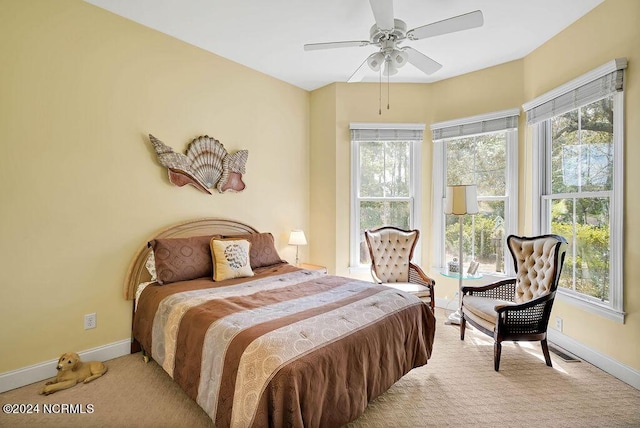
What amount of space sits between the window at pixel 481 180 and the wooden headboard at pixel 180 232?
97.3 inches

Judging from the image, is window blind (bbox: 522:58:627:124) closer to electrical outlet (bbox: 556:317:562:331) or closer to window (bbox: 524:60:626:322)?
window (bbox: 524:60:626:322)

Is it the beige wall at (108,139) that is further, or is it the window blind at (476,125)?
the window blind at (476,125)

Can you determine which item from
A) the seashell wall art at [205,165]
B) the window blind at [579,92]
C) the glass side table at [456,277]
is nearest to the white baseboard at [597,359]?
the glass side table at [456,277]

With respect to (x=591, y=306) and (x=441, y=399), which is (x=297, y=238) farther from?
(x=591, y=306)

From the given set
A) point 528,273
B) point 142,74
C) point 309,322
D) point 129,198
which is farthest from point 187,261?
point 528,273

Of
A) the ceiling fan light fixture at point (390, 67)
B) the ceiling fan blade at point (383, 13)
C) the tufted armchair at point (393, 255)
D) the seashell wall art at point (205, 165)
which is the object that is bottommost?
the tufted armchair at point (393, 255)

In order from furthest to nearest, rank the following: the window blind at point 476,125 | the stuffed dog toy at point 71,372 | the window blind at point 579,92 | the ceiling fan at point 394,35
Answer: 1. the window blind at point 476,125
2. the window blind at point 579,92
3. the stuffed dog toy at point 71,372
4. the ceiling fan at point 394,35

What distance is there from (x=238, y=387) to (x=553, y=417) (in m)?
1.97

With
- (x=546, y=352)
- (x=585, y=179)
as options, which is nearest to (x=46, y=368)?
(x=546, y=352)

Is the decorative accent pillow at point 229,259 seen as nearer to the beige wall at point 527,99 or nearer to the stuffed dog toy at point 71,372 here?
the stuffed dog toy at point 71,372

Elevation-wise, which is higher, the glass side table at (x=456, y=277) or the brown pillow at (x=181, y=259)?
the brown pillow at (x=181, y=259)

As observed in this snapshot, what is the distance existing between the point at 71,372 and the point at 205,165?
206cm

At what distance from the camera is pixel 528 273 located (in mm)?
2918

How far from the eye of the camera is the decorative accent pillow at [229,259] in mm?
2793
